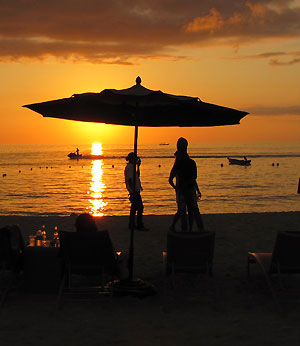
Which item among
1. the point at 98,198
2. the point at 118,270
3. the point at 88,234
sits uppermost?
the point at 88,234

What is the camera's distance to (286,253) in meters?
6.78

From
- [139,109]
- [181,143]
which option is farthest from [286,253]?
[181,143]

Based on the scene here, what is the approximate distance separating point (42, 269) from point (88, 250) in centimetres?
77

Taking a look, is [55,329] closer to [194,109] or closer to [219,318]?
[219,318]

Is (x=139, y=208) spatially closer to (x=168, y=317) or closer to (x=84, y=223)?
(x=84, y=223)

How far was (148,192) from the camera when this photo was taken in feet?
145

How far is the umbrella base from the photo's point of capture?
7.00 metres

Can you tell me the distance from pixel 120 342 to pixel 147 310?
3.92 feet

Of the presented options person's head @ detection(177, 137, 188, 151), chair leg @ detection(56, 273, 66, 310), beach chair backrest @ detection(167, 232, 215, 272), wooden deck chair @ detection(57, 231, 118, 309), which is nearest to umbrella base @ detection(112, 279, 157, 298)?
wooden deck chair @ detection(57, 231, 118, 309)

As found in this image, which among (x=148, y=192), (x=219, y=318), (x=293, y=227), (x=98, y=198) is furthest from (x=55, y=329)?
(x=148, y=192)

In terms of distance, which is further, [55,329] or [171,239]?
[171,239]

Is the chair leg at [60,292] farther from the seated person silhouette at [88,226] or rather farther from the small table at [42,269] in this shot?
the seated person silhouette at [88,226]

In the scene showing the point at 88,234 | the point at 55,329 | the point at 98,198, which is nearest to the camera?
the point at 55,329

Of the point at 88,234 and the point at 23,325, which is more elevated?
Result: the point at 88,234
